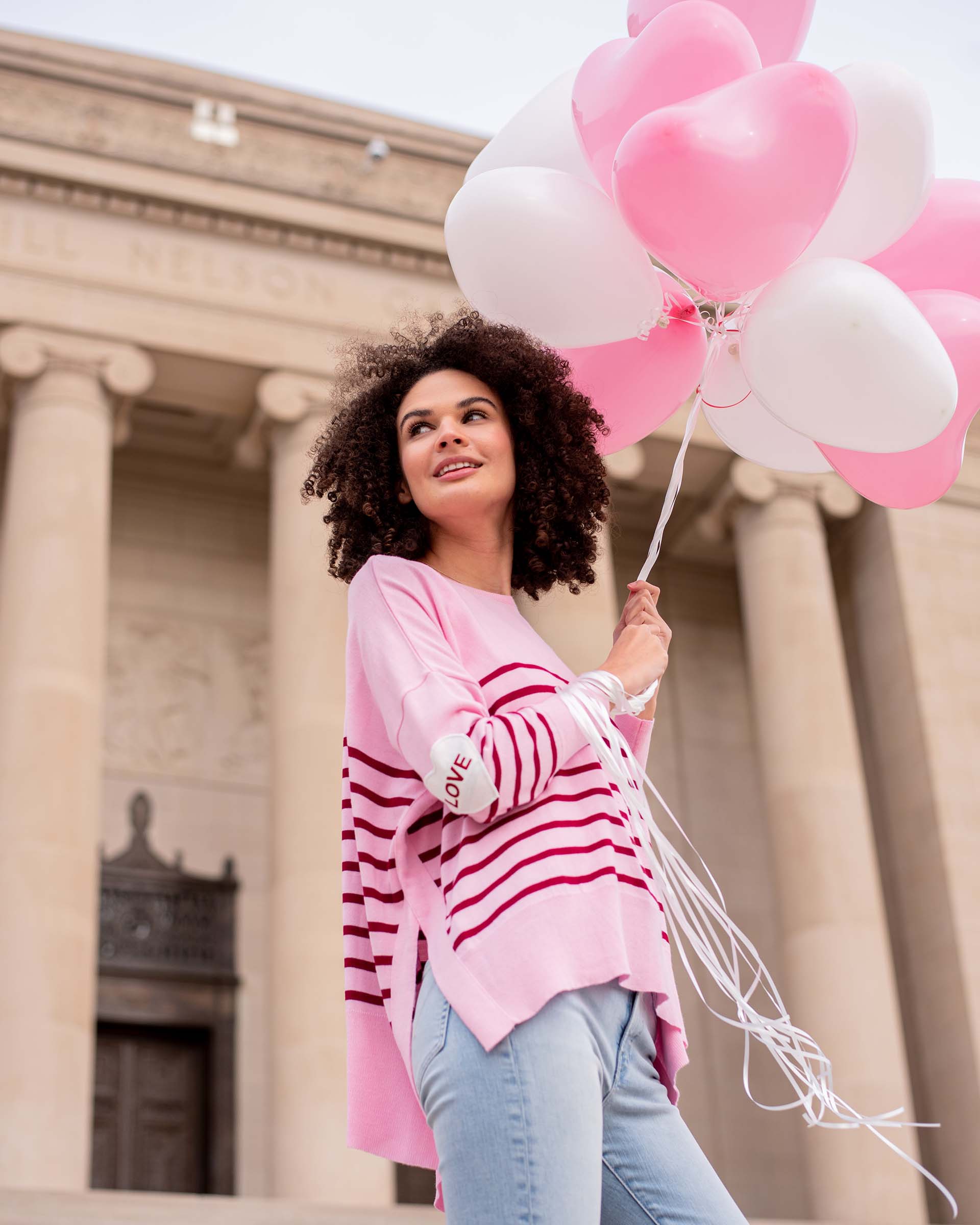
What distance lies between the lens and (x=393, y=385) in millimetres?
2859

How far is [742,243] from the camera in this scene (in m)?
3.02

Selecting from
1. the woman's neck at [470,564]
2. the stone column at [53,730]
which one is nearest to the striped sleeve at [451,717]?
the woman's neck at [470,564]

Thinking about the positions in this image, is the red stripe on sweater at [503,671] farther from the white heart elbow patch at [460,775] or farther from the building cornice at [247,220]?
the building cornice at [247,220]

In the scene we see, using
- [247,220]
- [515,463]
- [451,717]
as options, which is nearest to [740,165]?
[515,463]

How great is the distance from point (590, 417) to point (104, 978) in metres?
12.8

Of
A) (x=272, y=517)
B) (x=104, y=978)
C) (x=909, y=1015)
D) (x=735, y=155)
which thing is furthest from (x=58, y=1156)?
(x=735, y=155)

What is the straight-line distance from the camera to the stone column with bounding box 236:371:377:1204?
11.8m

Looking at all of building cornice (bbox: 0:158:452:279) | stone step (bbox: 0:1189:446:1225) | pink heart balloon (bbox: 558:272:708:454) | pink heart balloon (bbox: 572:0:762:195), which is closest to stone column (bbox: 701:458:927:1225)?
building cornice (bbox: 0:158:452:279)

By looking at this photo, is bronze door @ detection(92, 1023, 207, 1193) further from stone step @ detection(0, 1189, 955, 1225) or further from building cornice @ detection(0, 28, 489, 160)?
building cornice @ detection(0, 28, 489, 160)

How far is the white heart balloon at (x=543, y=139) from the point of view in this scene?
3551 millimetres

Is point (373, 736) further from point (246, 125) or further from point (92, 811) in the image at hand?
point (246, 125)

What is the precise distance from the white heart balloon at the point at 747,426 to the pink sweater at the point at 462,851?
1.31 metres

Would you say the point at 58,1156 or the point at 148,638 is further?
the point at 148,638

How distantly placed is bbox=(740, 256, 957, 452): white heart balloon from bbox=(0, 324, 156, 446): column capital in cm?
1172
